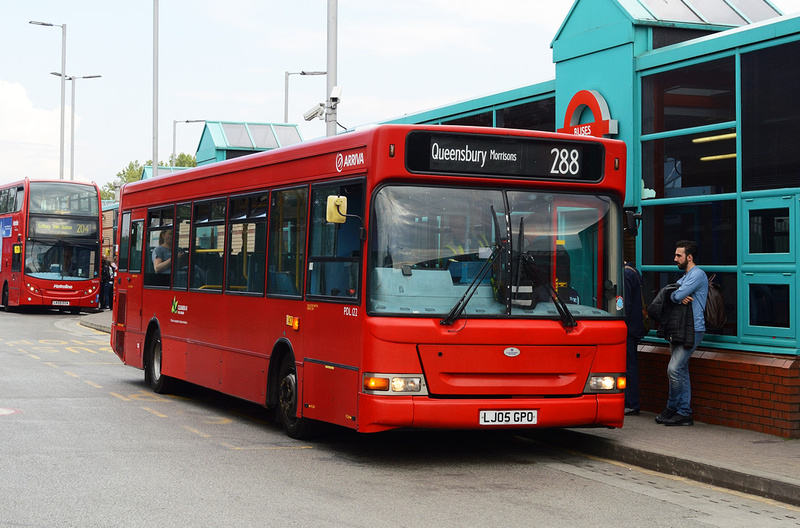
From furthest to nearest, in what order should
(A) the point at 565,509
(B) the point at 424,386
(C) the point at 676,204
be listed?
(C) the point at 676,204
(B) the point at 424,386
(A) the point at 565,509

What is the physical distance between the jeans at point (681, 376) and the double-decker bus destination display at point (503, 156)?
2.46 meters

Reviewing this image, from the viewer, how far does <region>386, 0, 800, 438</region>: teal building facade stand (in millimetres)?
10711

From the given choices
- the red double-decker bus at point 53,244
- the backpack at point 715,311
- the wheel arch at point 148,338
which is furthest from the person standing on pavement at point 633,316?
the red double-decker bus at point 53,244

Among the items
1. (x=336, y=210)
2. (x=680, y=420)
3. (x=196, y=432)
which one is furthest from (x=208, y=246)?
(x=680, y=420)

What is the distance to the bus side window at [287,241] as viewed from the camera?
10375mm

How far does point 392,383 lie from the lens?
8.75 metres

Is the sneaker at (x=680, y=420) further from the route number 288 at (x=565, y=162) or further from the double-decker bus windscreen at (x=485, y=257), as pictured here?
the route number 288 at (x=565, y=162)

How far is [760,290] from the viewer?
11.0m

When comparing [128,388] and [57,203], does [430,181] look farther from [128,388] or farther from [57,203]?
[57,203]

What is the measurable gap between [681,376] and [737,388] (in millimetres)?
554

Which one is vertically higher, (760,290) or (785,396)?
(760,290)

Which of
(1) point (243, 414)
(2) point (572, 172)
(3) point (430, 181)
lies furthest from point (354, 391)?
(1) point (243, 414)

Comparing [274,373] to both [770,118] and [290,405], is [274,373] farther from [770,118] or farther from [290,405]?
[770,118]

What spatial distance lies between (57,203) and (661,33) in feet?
89.8
